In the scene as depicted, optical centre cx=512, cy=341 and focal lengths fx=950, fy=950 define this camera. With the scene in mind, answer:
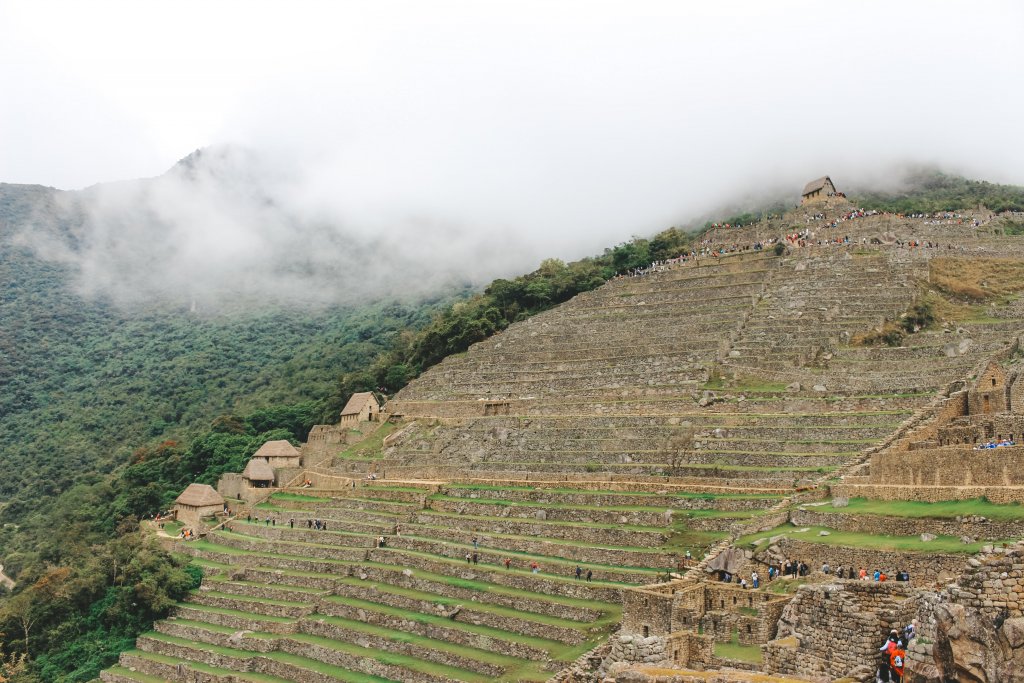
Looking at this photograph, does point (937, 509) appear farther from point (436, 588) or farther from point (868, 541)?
point (436, 588)

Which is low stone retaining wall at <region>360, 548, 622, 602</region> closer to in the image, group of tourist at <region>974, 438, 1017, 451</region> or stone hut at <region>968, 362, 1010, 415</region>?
group of tourist at <region>974, 438, 1017, 451</region>

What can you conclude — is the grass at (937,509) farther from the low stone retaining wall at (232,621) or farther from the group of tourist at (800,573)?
the low stone retaining wall at (232,621)

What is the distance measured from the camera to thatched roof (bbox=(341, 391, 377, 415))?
45.6m

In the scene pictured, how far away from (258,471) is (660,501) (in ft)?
68.3

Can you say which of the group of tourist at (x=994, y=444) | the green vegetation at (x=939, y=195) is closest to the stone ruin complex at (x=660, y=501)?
the group of tourist at (x=994, y=444)

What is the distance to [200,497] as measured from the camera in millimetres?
39688

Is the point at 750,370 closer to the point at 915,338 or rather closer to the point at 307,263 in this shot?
the point at 915,338

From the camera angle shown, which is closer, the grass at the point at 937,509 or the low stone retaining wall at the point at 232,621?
the grass at the point at 937,509

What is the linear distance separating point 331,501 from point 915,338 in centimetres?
2325

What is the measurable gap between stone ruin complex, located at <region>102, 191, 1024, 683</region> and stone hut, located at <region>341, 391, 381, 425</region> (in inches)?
11.8

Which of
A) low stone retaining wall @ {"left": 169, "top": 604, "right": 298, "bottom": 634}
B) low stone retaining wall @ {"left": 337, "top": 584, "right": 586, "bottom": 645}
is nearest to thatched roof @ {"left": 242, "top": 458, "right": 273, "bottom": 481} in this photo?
low stone retaining wall @ {"left": 169, "top": 604, "right": 298, "bottom": 634}

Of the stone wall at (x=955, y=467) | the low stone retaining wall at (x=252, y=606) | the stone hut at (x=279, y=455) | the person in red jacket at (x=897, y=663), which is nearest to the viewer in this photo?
the person in red jacket at (x=897, y=663)

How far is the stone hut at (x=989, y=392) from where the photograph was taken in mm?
25553

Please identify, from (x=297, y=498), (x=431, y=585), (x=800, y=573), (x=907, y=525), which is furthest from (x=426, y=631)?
(x=297, y=498)
